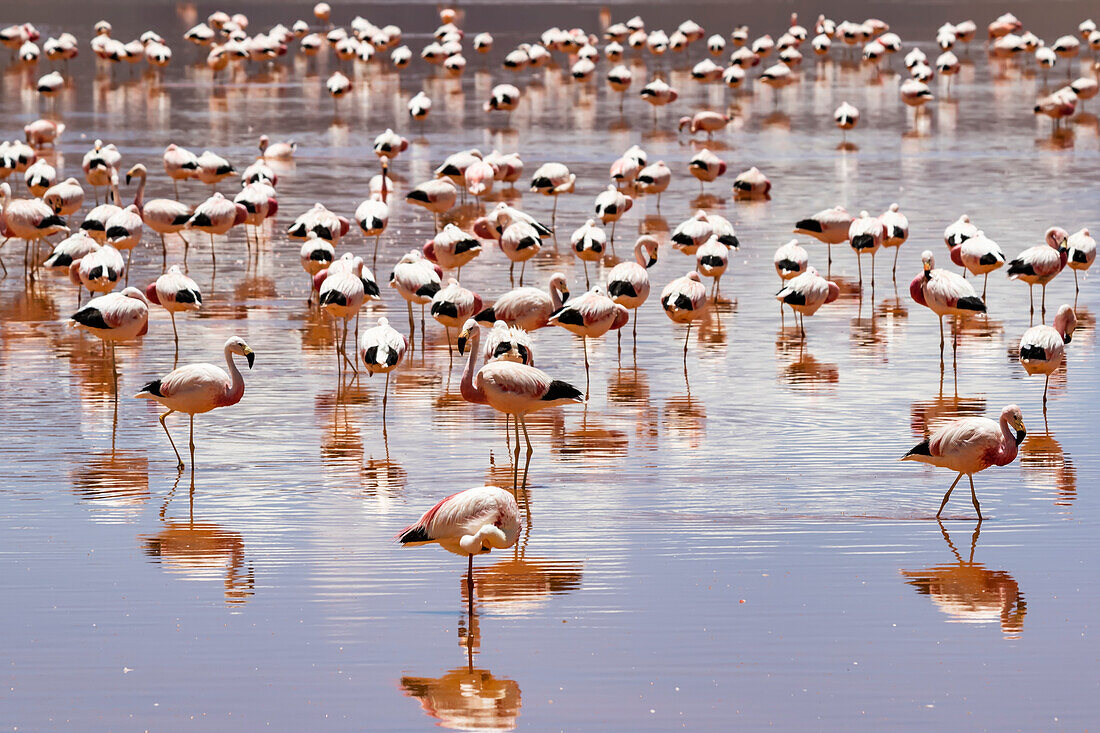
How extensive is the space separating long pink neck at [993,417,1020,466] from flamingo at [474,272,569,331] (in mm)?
5419

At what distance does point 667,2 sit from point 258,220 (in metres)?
56.9

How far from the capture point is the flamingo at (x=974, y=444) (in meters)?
10.6

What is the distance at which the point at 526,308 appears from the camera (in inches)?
609

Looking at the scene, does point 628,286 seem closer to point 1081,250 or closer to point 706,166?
point 1081,250

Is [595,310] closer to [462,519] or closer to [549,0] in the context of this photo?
[462,519]

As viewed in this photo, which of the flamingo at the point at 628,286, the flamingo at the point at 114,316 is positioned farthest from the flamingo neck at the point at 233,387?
the flamingo at the point at 628,286

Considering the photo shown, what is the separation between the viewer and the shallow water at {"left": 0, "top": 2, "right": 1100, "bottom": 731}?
8.09 meters

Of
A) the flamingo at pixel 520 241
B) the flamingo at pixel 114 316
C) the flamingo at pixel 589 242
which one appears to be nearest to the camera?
the flamingo at pixel 114 316

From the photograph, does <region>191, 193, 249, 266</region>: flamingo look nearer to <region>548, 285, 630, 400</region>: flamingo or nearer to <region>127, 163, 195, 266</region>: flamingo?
<region>127, 163, 195, 266</region>: flamingo

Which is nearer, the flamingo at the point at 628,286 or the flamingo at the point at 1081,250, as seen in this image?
the flamingo at the point at 628,286

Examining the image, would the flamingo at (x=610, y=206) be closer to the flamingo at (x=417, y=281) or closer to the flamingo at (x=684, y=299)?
the flamingo at (x=417, y=281)

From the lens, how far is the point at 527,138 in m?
34.2

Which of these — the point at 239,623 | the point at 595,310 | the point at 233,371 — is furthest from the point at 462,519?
the point at 595,310

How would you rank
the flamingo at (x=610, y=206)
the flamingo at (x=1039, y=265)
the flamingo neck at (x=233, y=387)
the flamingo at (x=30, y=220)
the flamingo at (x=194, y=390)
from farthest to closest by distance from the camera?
the flamingo at (x=610, y=206) < the flamingo at (x=30, y=220) < the flamingo at (x=1039, y=265) < the flamingo neck at (x=233, y=387) < the flamingo at (x=194, y=390)
